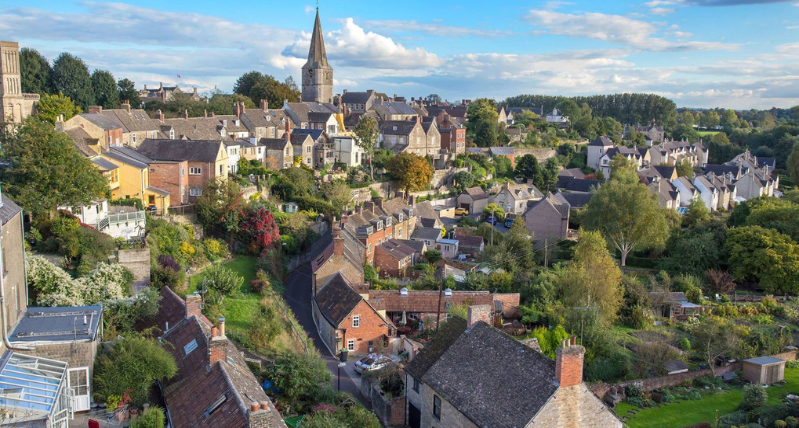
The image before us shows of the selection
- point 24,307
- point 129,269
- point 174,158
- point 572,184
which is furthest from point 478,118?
point 24,307

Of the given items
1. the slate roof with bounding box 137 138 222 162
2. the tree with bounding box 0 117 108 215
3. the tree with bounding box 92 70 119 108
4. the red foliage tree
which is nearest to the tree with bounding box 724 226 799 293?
the red foliage tree

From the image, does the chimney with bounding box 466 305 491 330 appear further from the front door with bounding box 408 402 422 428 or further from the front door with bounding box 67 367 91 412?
the front door with bounding box 67 367 91 412

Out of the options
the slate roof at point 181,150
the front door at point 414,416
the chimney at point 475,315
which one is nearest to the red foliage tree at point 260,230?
the slate roof at point 181,150

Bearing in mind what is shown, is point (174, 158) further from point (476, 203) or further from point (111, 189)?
point (476, 203)

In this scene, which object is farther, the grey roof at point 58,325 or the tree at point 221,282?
the tree at point 221,282

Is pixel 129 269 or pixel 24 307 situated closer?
pixel 24 307

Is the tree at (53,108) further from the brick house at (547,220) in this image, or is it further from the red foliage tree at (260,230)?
the brick house at (547,220)
